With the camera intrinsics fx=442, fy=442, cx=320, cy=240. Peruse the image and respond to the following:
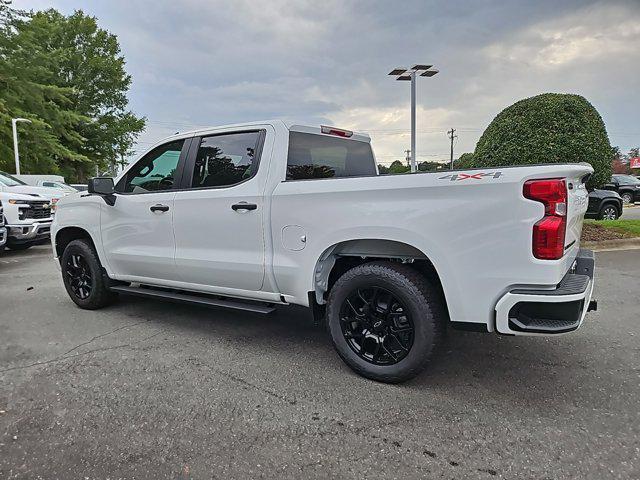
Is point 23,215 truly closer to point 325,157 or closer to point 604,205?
point 325,157

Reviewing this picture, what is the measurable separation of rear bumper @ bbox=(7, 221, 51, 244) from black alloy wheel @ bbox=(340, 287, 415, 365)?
7869 mm

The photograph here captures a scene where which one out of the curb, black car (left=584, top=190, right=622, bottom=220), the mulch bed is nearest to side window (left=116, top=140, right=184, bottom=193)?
the curb

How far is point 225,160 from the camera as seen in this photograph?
3.80 meters

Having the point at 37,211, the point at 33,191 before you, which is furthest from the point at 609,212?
the point at 33,191

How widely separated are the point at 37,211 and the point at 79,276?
4.99 metres

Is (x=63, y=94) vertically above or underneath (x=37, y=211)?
above

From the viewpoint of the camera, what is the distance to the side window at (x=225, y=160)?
3635 millimetres

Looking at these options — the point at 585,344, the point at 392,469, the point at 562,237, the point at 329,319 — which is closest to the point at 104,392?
the point at 329,319

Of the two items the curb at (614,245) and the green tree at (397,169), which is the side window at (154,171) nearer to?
the green tree at (397,169)

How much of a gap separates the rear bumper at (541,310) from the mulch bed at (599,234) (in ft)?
23.2

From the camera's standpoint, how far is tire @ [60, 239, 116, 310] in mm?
4734

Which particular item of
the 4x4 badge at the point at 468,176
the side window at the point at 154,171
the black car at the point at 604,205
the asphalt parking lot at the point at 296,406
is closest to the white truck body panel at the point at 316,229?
the 4x4 badge at the point at 468,176

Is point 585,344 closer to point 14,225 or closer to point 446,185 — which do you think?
point 446,185

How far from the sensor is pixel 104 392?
297 cm
